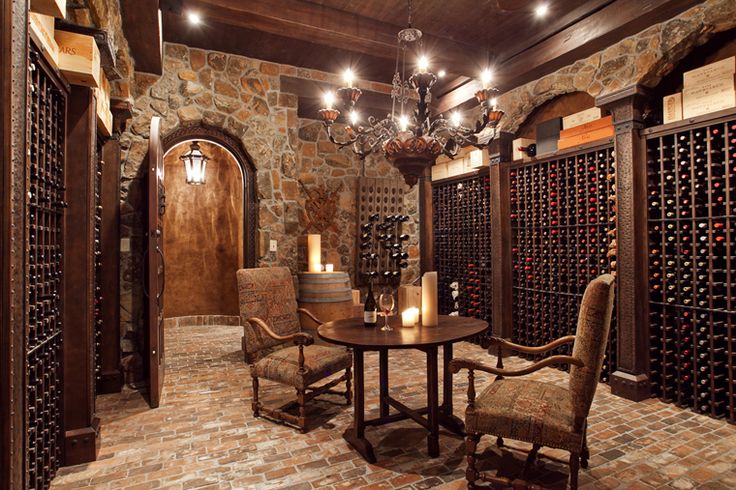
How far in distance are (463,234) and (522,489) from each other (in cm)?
394

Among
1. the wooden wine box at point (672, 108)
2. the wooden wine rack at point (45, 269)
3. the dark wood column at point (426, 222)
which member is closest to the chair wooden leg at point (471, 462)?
the wooden wine rack at point (45, 269)

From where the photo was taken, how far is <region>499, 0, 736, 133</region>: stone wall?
10.0 feet

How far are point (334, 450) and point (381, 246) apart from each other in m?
3.72

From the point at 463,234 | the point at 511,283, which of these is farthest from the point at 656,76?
the point at 463,234

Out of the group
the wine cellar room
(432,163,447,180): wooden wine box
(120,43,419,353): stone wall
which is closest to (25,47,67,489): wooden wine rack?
the wine cellar room

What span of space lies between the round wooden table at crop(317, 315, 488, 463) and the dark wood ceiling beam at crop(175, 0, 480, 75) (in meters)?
2.74

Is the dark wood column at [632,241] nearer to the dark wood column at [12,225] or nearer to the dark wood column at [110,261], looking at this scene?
the dark wood column at [12,225]

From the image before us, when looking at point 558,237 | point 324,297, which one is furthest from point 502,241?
point 324,297

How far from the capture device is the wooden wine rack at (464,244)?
530 cm

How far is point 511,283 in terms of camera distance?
488 cm

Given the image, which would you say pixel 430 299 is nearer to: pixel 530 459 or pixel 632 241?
pixel 530 459

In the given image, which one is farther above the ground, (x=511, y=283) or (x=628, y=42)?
(x=628, y=42)

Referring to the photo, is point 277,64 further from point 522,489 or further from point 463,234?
point 522,489

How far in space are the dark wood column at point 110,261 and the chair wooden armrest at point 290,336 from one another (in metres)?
1.58
